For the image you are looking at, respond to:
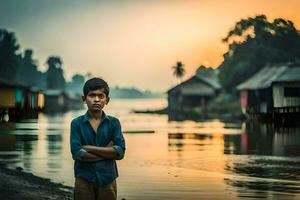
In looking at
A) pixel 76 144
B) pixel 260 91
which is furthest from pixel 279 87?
pixel 76 144

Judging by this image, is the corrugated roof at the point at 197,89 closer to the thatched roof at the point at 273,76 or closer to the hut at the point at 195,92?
the hut at the point at 195,92

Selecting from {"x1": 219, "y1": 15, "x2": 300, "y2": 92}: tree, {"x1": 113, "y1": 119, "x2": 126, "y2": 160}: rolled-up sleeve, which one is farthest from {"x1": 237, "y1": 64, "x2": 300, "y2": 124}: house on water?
{"x1": 113, "y1": 119, "x2": 126, "y2": 160}: rolled-up sleeve

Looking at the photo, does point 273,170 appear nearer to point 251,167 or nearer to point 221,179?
point 251,167

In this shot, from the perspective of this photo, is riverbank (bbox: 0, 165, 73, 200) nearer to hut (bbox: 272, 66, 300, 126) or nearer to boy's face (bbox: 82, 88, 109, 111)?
boy's face (bbox: 82, 88, 109, 111)

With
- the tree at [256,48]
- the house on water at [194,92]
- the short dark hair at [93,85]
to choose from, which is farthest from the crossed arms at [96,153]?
the house on water at [194,92]

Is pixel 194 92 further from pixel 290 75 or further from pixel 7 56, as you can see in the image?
pixel 290 75

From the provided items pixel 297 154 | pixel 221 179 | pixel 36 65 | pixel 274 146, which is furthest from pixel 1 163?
pixel 36 65

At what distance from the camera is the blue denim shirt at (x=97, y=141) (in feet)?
18.4

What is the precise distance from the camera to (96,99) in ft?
18.5

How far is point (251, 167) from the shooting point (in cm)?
1967

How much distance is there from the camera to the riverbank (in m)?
11.8

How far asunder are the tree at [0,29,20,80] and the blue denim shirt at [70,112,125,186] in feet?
409

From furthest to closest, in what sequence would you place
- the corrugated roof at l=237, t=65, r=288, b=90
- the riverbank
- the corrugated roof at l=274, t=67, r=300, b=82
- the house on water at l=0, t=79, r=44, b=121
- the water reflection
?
the corrugated roof at l=237, t=65, r=288, b=90, the house on water at l=0, t=79, r=44, b=121, the corrugated roof at l=274, t=67, r=300, b=82, the water reflection, the riverbank

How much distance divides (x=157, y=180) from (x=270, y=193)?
3210 mm
